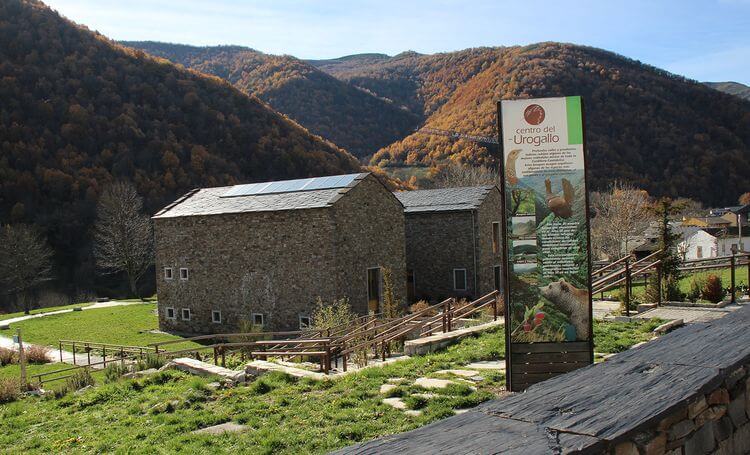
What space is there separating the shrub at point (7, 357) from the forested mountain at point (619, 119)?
60856 mm

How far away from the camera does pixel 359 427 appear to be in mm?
7266

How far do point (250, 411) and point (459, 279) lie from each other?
21986 millimetres

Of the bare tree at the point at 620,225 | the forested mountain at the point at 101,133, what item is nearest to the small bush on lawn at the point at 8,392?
the bare tree at the point at 620,225

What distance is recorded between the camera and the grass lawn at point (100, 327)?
1059 inches

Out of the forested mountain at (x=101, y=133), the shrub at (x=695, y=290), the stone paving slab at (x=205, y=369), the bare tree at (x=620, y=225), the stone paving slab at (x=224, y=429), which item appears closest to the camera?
the stone paving slab at (x=224, y=429)

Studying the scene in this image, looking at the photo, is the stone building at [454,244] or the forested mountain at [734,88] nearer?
the stone building at [454,244]

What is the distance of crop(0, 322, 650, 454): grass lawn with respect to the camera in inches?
291

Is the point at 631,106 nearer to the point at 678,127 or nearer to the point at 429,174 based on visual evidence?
the point at 678,127

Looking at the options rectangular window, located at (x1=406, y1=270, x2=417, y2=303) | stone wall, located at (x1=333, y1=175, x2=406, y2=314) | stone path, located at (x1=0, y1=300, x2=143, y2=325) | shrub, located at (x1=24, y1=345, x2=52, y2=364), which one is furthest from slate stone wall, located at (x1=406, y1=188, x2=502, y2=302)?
stone path, located at (x1=0, y1=300, x2=143, y2=325)

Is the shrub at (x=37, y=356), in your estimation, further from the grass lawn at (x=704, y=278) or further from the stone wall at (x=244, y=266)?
the grass lawn at (x=704, y=278)

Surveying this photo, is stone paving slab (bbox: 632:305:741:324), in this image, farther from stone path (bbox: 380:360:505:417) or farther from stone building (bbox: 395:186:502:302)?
stone building (bbox: 395:186:502:302)

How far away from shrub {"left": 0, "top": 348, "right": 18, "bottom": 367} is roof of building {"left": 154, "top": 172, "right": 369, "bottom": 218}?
863 centimetres

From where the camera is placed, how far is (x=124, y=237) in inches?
1825

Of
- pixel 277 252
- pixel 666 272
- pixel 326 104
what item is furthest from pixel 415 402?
pixel 326 104
